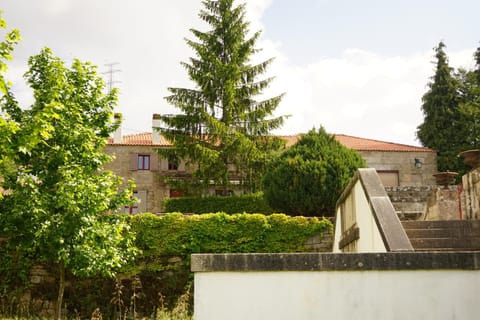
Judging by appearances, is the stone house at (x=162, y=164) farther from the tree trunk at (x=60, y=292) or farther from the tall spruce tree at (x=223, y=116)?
the tree trunk at (x=60, y=292)

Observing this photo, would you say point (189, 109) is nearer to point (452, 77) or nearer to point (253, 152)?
point (253, 152)

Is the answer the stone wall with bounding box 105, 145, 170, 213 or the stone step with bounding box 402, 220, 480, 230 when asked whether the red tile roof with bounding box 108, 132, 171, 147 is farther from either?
the stone step with bounding box 402, 220, 480, 230

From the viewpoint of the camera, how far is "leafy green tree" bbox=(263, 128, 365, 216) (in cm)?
1958

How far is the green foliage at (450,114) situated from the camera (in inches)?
1249

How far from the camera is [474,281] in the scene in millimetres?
5246

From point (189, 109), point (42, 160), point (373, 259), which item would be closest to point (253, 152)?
point (189, 109)

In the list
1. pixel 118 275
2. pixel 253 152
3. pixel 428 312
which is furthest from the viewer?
pixel 253 152

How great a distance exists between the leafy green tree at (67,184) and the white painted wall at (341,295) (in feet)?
26.7

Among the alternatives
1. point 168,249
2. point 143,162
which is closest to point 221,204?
point 143,162

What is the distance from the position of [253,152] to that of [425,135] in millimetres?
14150

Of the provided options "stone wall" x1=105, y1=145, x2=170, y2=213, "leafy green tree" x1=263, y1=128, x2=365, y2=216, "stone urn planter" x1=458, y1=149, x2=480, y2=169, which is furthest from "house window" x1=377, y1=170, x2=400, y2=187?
"stone urn planter" x1=458, y1=149, x2=480, y2=169

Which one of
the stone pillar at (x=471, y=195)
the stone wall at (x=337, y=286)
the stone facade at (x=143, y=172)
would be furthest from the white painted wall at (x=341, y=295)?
the stone facade at (x=143, y=172)

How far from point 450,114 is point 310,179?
55.2ft

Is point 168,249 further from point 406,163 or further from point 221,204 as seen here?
point 406,163
